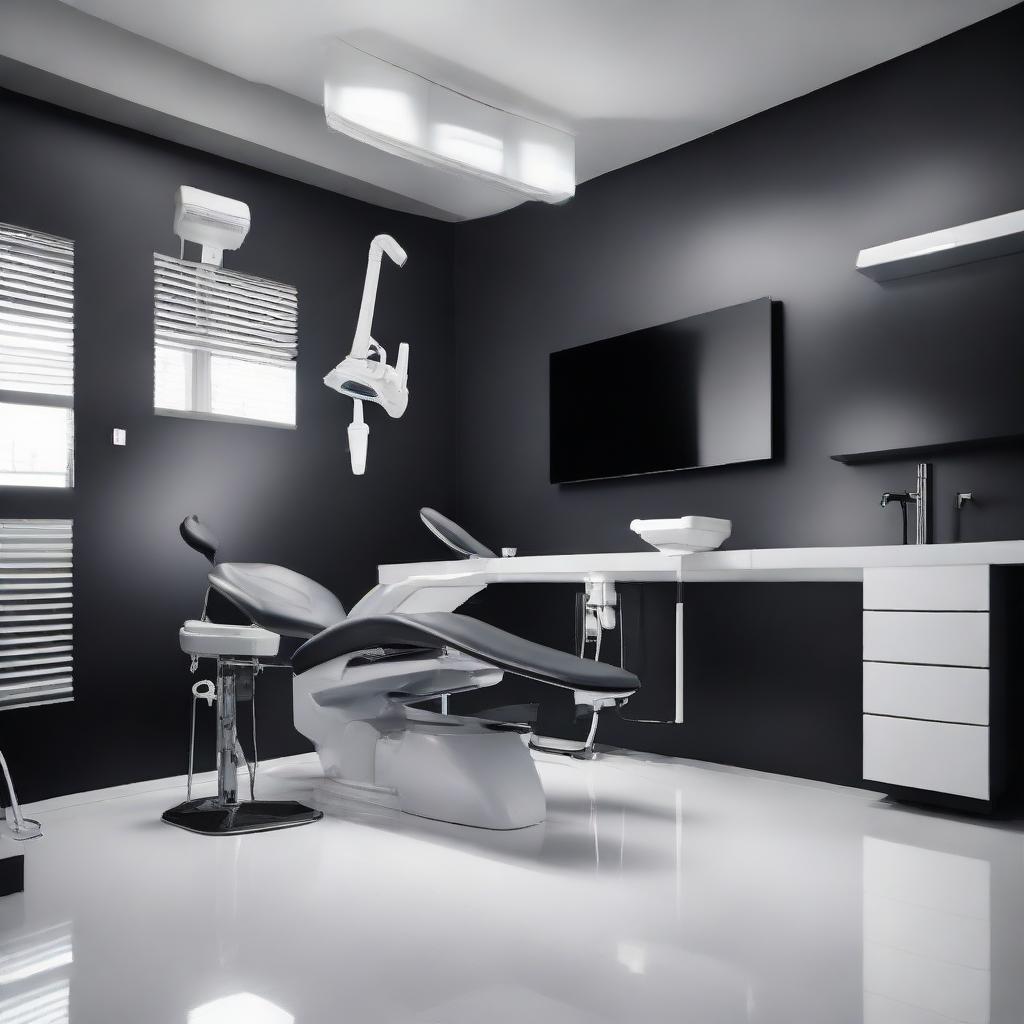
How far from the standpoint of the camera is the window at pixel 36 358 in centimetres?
353

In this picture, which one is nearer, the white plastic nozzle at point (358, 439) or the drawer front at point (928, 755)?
the drawer front at point (928, 755)

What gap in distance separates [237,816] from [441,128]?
276 cm

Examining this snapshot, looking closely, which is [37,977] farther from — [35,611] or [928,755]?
[928,755]

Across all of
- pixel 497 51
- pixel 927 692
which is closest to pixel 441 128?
pixel 497 51

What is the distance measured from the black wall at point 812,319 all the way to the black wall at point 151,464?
1.00m

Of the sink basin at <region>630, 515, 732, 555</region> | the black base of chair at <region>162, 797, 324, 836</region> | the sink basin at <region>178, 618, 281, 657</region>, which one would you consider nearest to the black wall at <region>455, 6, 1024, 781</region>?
the sink basin at <region>630, 515, 732, 555</region>

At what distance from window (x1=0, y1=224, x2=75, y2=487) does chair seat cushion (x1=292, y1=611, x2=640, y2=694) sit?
1.45 metres

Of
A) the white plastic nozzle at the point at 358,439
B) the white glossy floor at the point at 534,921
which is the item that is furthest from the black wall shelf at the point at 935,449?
the white plastic nozzle at the point at 358,439

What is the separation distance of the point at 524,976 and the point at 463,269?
422 centimetres

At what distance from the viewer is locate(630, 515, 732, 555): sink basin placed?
365cm

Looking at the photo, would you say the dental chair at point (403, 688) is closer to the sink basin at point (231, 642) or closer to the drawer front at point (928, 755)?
the sink basin at point (231, 642)

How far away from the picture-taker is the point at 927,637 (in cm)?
310

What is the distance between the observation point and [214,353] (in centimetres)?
420

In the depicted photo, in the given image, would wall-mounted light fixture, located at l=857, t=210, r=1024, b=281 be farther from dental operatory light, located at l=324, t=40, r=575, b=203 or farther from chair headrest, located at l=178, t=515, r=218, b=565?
chair headrest, located at l=178, t=515, r=218, b=565
